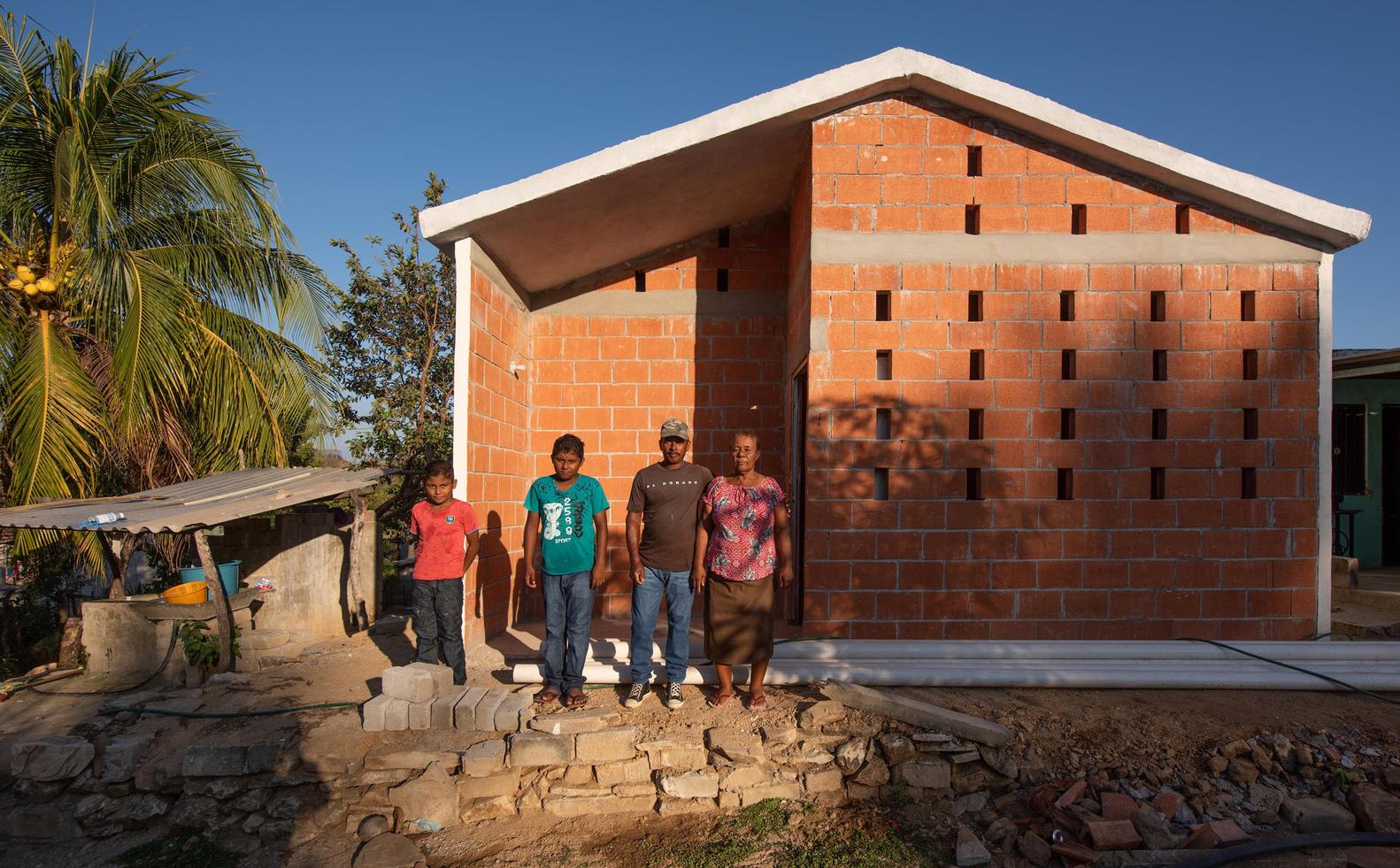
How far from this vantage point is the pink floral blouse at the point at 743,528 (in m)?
4.98

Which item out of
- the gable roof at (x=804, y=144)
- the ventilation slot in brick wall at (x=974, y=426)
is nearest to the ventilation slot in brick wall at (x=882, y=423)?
the ventilation slot in brick wall at (x=974, y=426)

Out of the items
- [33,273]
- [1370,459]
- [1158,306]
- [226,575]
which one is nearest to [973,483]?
[1158,306]

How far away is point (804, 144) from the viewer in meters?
6.86

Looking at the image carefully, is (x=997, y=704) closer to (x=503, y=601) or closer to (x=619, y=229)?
(x=503, y=601)

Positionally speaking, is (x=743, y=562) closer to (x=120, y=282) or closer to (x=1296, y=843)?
(x=1296, y=843)

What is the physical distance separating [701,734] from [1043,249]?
4.50 meters

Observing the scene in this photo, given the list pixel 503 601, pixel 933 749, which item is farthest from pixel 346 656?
pixel 933 749

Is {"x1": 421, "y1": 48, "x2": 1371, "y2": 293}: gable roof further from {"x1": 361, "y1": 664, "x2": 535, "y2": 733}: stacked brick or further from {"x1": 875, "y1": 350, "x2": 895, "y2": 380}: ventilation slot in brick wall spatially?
{"x1": 361, "y1": 664, "x2": 535, "y2": 733}: stacked brick

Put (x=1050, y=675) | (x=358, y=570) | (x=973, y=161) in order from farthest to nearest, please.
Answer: (x=358, y=570) → (x=973, y=161) → (x=1050, y=675)

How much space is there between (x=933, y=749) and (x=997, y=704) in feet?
2.28

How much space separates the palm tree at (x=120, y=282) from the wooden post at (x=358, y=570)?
6.06 feet

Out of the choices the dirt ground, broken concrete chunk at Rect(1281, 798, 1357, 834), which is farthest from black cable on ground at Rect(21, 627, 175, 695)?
broken concrete chunk at Rect(1281, 798, 1357, 834)

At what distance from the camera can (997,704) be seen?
16.9 feet

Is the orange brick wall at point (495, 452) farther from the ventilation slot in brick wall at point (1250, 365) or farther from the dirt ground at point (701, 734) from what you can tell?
the ventilation slot in brick wall at point (1250, 365)
